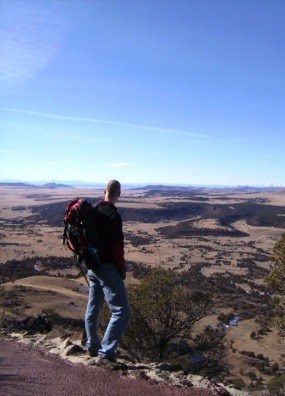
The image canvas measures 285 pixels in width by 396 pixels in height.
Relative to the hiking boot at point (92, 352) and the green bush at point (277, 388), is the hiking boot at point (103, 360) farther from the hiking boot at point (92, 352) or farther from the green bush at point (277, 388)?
the green bush at point (277, 388)

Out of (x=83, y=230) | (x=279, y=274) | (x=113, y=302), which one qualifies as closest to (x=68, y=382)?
(x=113, y=302)

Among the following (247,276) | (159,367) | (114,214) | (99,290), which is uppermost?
(114,214)

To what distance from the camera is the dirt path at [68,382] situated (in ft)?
18.4

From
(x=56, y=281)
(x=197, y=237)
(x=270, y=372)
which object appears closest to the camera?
(x=270, y=372)

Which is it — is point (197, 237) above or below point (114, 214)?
below

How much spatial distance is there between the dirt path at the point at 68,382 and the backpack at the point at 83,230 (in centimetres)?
158

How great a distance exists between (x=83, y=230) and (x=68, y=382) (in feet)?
7.11

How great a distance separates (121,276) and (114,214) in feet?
3.16

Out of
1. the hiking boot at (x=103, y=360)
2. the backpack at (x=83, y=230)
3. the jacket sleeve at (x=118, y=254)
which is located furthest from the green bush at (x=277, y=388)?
the backpack at (x=83, y=230)

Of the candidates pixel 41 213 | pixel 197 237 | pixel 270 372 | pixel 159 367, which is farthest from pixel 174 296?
pixel 41 213

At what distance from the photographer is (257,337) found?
32562 millimetres

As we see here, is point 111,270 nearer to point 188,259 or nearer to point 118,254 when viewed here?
point 118,254

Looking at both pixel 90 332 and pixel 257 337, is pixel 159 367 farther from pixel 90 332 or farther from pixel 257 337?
pixel 257 337

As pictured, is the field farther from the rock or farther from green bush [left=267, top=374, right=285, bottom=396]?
the rock
